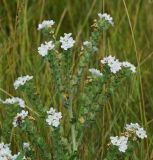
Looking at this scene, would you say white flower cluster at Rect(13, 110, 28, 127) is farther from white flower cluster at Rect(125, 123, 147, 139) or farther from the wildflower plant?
white flower cluster at Rect(125, 123, 147, 139)

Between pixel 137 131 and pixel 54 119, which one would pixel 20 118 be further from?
pixel 137 131

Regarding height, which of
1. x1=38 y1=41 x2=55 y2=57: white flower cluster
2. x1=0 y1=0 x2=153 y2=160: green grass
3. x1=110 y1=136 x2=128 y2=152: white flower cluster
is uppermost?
x1=0 y1=0 x2=153 y2=160: green grass

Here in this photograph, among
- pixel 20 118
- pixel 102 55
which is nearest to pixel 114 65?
pixel 20 118

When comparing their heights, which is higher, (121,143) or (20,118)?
(20,118)

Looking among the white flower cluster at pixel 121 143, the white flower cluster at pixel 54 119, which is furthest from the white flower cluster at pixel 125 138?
the white flower cluster at pixel 54 119

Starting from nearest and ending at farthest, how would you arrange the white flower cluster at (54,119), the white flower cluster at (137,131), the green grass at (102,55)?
the white flower cluster at (54,119) → the white flower cluster at (137,131) → the green grass at (102,55)

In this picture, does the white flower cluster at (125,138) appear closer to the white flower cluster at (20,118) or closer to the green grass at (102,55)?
the green grass at (102,55)

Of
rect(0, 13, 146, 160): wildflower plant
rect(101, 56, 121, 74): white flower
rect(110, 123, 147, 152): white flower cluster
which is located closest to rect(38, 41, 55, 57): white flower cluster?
rect(0, 13, 146, 160): wildflower plant

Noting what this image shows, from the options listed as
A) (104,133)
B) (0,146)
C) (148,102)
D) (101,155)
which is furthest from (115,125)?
(0,146)
